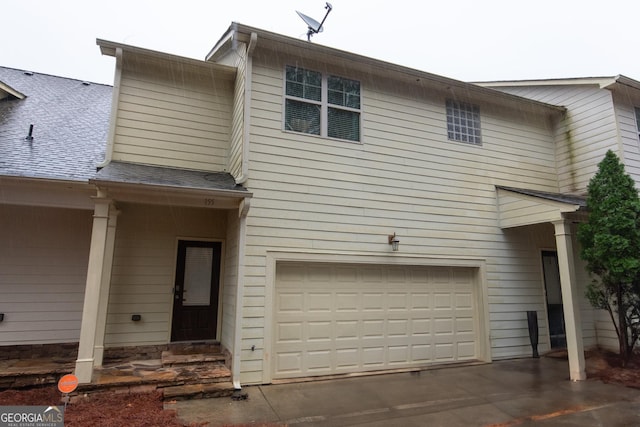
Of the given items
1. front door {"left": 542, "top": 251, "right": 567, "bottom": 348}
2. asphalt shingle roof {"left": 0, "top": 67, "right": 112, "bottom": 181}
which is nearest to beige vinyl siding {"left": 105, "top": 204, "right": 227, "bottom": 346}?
asphalt shingle roof {"left": 0, "top": 67, "right": 112, "bottom": 181}

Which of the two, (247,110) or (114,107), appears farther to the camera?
(114,107)

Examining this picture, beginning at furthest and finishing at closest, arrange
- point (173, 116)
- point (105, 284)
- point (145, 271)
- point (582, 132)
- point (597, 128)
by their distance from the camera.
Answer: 1. point (582, 132)
2. point (597, 128)
3. point (173, 116)
4. point (145, 271)
5. point (105, 284)

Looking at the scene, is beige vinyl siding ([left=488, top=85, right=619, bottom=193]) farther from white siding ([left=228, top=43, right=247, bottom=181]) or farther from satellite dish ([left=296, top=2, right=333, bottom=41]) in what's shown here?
white siding ([left=228, top=43, right=247, bottom=181])

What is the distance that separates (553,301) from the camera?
7.89m

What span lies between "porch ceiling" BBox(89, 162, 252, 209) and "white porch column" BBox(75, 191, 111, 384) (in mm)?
273

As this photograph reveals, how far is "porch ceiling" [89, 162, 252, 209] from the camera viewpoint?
16.2 ft

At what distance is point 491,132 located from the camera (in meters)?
7.88

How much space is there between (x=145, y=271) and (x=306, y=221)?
282 cm

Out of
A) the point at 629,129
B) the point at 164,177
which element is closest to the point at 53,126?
the point at 164,177

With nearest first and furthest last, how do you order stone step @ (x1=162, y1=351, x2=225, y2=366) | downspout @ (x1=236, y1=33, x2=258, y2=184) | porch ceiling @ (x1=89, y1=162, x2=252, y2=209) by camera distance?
porch ceiling @ (x1=89, y1=162, x2=252, y2=209), stone step @ (x1=162, y1=351, x2=225, y2=366), downspout @ (x1=236, y1=33, x2=258, y2=184)

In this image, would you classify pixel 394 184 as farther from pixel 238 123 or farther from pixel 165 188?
pixel 165 188

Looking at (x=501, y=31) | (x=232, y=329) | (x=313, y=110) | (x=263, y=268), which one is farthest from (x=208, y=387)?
(x=501, y=31)

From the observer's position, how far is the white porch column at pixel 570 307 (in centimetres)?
586

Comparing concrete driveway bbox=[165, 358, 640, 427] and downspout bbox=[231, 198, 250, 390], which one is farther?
downspout bbox=[231, 198, 250, 390]
